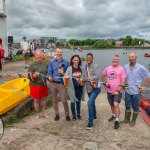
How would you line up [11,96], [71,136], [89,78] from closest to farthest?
1. [71,136]
2. [89,78]
3. [11,96]

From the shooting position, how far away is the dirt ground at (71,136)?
5.22 meters

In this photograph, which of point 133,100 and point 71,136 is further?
point 133,100

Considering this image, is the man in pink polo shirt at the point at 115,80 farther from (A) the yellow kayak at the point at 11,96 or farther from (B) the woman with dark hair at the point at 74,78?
(A) the yellow kayak at the point at 11,96

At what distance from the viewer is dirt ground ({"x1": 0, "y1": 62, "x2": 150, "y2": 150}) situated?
205 inches

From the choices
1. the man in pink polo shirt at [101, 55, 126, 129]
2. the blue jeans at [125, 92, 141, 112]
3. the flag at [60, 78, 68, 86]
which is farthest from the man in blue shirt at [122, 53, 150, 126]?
the flag at [60, 78, 68, 86]

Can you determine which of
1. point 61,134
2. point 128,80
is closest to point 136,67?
point 128,80

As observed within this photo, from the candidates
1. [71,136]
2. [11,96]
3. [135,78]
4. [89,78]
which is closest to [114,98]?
[135,78]

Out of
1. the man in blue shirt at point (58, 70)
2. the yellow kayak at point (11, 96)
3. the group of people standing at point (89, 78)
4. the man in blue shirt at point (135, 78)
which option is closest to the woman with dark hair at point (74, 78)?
the group of people standing at point (89, 78)

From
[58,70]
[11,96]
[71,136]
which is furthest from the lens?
[11,96]

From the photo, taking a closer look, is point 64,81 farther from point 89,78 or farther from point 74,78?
point 89,78

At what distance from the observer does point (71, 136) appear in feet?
18.9

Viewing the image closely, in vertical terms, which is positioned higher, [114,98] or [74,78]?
[74,78]

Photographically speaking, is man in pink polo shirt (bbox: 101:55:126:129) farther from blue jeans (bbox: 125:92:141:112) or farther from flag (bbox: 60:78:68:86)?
flag (bbox: 60:78:68:86)

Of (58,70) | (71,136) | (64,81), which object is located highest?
(58,70)
